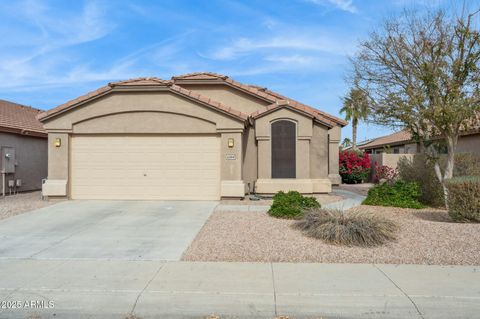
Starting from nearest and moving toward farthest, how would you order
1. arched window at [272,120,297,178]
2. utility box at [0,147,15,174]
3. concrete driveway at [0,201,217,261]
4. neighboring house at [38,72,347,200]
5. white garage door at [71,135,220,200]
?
concrete driveway at [0,201,217,261]
neighboring house at [38,72,347,200]
white garage door at [71,135,220,200]
arched window at [272,120,297,178]
utility box at [0,147,15,174]

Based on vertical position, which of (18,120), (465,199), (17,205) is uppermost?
(18,120)

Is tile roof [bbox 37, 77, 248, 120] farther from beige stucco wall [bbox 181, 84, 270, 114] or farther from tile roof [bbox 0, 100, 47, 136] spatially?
tile roof [bbox 0, 100, 47, 136]

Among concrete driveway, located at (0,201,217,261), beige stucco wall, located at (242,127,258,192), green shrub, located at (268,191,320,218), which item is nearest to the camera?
concrete driveway, located at (0,201,217,261)

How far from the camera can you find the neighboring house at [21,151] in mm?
17297

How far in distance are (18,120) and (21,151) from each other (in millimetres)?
1834

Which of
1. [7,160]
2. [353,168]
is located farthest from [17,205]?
[353,168]

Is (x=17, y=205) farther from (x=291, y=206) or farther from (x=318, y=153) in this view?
(x=318, y=153)

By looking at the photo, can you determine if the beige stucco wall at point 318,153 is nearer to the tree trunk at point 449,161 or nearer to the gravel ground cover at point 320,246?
the tree trunk at point 449,161

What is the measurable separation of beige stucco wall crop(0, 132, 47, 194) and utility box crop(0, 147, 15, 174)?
0.77 feet

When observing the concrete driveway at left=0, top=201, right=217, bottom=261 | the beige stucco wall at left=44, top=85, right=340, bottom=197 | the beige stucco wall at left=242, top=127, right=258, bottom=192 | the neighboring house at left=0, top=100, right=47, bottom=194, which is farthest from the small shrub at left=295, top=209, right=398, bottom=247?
the neighboring house at left=0, top=100, right=47, bottom=194

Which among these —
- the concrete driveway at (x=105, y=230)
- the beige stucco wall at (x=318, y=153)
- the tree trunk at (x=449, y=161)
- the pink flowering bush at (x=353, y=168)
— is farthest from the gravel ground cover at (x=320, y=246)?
the pink flowering bush at (x=353, y=168)

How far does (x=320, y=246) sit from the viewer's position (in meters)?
8.12

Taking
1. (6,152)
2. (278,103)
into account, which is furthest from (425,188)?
(6,152)

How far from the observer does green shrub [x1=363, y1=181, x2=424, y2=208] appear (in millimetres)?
A: 13305
